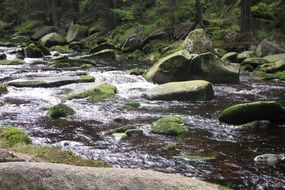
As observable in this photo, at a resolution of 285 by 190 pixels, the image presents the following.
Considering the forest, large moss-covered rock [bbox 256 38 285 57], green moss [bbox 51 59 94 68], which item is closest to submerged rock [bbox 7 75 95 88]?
the forest

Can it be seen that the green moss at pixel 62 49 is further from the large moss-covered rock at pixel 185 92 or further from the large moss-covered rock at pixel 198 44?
the large moss-covered rock at pixel 185 92

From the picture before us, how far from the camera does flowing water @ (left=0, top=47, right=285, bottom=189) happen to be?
9906mm

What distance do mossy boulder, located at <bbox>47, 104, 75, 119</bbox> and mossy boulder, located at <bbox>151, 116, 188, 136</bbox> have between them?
10.3ft

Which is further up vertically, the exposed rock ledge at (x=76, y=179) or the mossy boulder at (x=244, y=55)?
the exposed rock ledge at (x=76, y=179)

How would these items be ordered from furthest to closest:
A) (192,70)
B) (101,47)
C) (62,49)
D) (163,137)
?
(62,49)
(101,47)
(192,70)
(163,137)

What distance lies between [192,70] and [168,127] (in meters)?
8.47

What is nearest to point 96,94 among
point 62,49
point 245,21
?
point 245,21

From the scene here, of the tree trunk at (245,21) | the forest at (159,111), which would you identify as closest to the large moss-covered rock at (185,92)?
the forest at (159,111)

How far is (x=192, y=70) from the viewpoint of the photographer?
2088 centimetres

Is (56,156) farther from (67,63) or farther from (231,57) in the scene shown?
(231,57)

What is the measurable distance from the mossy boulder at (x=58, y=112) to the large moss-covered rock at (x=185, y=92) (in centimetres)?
377

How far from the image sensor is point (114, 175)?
648cm

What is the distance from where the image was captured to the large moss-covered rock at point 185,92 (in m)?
17.3

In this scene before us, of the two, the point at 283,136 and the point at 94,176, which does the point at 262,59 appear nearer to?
the point at 283,136
